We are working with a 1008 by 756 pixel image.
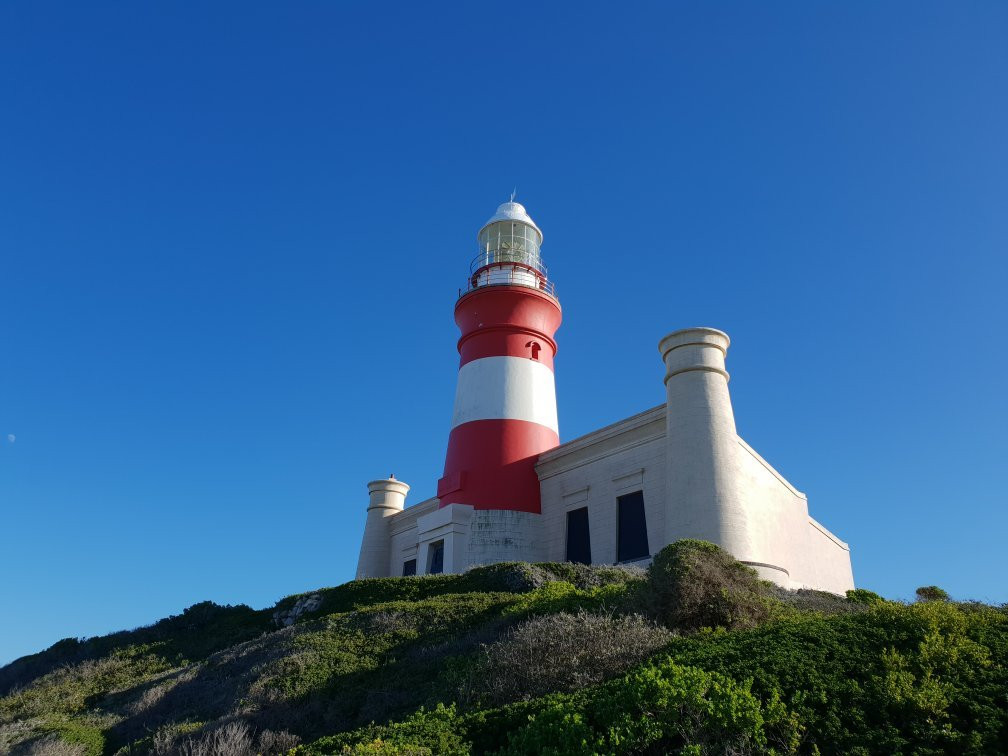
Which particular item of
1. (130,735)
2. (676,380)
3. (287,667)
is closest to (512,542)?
(676,380)

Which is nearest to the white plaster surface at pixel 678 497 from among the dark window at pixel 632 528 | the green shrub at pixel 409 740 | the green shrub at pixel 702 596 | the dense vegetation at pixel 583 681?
the dark window at pixel 632 528

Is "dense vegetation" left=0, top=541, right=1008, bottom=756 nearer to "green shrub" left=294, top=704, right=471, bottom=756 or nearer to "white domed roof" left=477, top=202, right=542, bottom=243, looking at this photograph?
"green shrub" left=294, top=704, right=471, bottom=756

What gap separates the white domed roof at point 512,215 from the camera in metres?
27.9

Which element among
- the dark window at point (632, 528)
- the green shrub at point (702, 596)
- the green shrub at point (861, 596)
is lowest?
the green shrub at point (702, 596)

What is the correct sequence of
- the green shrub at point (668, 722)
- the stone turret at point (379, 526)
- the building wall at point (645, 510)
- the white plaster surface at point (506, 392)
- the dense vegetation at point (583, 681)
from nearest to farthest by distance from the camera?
the green shrub at point (668, 722) < the dense vegetation at point (583, 681) < the building wall at point (645, 510) < the white plaster surface at point (506, 392) < the stone turret at point (379, 526)

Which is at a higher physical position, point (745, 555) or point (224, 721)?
point (745, 555)

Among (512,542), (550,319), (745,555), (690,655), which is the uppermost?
(550,319)

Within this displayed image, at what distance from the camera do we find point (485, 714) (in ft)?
22.3

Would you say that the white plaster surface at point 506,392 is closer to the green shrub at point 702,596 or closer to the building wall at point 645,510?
the building wall at point 645,510

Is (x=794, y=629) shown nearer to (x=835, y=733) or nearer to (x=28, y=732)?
(x=835, y=733)

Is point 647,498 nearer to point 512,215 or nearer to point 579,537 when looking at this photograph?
point 579,537

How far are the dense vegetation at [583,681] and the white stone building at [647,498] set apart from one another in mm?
2147

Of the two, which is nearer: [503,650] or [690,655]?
[690,655]

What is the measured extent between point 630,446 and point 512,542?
16.0 feet
